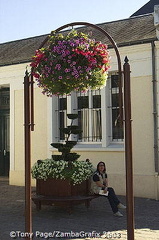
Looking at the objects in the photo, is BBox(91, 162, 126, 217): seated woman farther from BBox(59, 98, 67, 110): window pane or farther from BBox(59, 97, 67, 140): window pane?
BBox(59, 98, 67, 110): window pane

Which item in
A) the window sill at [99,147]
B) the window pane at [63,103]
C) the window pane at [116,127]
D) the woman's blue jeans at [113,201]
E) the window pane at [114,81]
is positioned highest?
the window pane at [114,81]

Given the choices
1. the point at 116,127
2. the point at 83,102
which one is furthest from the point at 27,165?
the point at 83,102

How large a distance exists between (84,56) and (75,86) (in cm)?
44

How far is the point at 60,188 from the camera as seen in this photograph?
8852mm

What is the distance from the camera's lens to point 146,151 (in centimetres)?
1108

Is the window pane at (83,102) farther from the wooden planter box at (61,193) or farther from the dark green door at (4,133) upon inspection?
the wooden planter box at (61,193)

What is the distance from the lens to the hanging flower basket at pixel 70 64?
5410 millimetres

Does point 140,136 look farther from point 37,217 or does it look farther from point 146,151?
point 37,217

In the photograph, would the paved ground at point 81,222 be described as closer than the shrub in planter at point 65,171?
Yes

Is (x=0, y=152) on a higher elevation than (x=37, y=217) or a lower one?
higher

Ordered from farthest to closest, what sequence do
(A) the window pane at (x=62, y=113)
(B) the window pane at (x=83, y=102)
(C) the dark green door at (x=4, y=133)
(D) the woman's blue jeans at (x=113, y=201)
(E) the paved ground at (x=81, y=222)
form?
(C) the dark green door at (x=4, y=133), (A) the window pane at (x=62, y=113), (B) the window pane at (x=83, y=102), (D) the woman's blue jeans at (x=113, y=201), (E) the paved ground at (x=81, y=222)

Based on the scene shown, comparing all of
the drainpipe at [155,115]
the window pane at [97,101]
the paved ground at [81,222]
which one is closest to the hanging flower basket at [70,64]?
the paved ground at [81,222]

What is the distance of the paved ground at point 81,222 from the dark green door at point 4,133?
16.4 ft

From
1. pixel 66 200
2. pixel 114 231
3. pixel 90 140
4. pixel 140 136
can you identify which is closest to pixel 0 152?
pixel 90 140
